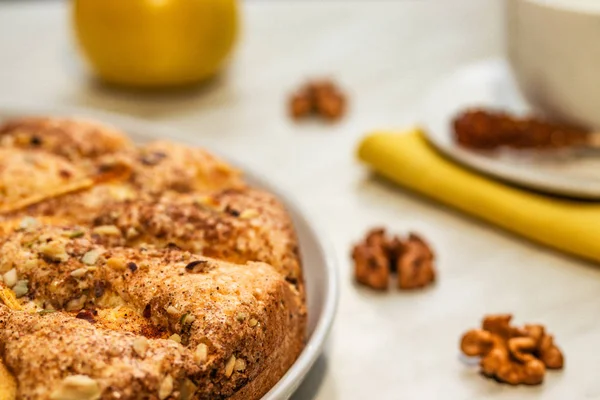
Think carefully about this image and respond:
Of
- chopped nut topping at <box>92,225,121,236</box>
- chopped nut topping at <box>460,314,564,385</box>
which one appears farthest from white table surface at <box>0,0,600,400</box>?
chopped nut topping at <box>92,225,121,236</box>

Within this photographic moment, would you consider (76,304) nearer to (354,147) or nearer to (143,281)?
(143,281)

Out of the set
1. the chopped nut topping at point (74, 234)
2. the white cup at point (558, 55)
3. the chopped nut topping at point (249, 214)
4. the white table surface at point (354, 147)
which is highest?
the white cup at point (558, 55)

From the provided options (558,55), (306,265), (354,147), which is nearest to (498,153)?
(558,55)

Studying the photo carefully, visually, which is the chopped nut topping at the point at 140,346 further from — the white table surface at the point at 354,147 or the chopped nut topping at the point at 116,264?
the white table surface at the point at 354,147

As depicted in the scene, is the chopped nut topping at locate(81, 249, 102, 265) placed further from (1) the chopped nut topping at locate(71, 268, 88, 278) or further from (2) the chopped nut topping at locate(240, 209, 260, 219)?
(2) the chopped nut topping at locate(240, 209, 260, 219)

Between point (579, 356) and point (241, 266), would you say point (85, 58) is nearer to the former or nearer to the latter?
point (241, 266)

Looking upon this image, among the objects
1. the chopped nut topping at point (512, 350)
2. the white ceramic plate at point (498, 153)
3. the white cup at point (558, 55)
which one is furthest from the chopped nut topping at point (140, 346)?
the white cup at point (558, 55)
